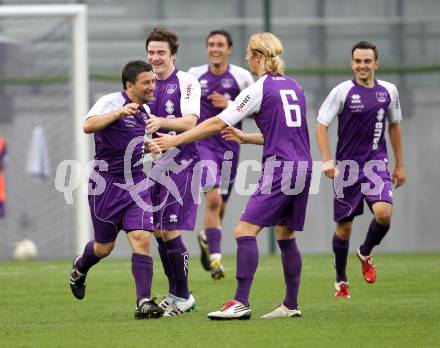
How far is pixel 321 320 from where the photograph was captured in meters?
8.31

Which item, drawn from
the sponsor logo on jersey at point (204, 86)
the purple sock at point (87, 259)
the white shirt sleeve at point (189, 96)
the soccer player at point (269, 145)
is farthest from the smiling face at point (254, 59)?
the sponsor logo on jersey at point (204, 86)

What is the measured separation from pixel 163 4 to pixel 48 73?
7.52 feet

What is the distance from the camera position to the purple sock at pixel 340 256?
1038 cm

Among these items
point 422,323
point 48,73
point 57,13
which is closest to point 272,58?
point 422,323

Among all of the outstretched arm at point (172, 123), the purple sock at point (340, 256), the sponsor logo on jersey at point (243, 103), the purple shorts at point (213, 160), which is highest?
the sponsor logo on jersey at point (243, 103)

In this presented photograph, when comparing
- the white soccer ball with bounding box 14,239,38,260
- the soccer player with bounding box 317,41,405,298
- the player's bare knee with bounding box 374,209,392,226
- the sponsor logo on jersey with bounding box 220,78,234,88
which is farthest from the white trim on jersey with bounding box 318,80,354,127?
the white soccer ball with bounding box 14,239,38,260

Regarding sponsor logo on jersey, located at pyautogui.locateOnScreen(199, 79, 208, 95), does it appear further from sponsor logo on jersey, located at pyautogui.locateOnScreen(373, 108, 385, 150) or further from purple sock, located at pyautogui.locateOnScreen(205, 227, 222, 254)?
sponsor logo on jersey, located at pyautogui.locateOnScreen(373, 108, 385, 150)

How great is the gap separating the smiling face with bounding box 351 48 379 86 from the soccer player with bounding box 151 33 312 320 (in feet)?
6.96

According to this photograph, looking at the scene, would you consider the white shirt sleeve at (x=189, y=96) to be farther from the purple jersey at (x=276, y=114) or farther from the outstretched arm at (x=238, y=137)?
the purple jersey at (x=276, y=114)

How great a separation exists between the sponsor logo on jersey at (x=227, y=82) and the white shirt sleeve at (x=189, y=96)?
12.0 feet

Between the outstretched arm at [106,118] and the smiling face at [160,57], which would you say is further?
the smiling face at [160,57]

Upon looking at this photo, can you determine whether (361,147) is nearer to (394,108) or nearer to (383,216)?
(394,108)

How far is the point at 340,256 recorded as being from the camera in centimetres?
1052

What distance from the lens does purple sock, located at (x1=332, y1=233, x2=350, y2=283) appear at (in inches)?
408
